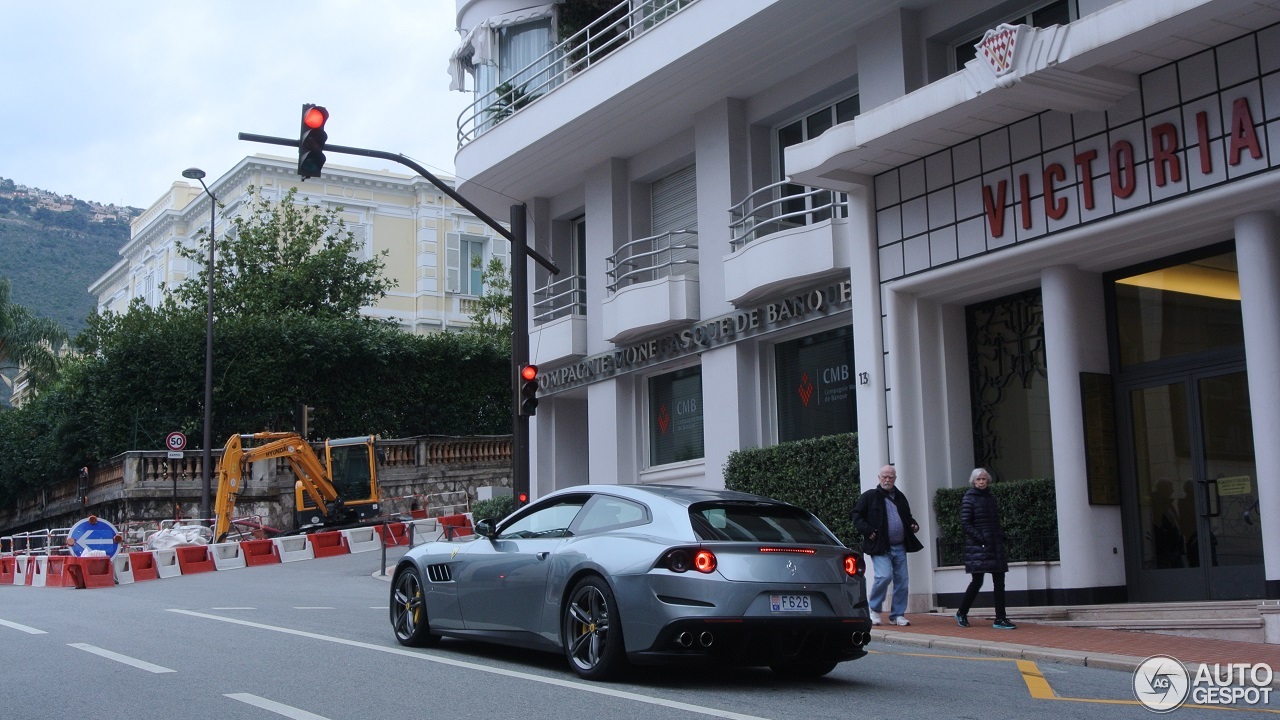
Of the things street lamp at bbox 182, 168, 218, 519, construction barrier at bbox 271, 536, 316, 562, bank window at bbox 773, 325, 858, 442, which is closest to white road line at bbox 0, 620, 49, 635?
bank window at bbox 773, 325, 858, 442

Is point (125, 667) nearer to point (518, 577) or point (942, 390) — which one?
point (518, 577)

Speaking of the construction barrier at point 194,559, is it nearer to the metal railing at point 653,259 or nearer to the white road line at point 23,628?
the metal railing at point 653,259

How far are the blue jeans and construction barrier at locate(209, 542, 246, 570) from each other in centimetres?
1814

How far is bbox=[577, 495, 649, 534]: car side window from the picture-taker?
8938mm

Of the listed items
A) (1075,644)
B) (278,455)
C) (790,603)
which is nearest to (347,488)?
(278,455)

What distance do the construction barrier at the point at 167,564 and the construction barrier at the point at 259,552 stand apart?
1.78 metres

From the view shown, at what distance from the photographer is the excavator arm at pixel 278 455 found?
1257 inches

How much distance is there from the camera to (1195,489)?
13.5 m

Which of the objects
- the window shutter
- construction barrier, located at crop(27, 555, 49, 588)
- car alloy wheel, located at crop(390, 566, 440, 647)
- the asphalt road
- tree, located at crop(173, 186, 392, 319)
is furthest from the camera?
the window shutter

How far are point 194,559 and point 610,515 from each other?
20330 millimetres

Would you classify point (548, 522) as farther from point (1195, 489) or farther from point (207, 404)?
point (207, 404)

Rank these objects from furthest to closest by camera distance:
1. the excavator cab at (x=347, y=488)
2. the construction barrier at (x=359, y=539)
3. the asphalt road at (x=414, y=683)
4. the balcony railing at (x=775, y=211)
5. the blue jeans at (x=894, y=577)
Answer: the excavator cab at (x=347, y=488) < the construction barrier at (x=359, y=539) < the balcony railing at (x=775, y=211) < the blue jeans at (x=894, y=577) < the asphalt road at (x=414, y=683)

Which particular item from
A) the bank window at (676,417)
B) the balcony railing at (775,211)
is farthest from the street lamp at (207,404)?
the balcony railing at (775,211)

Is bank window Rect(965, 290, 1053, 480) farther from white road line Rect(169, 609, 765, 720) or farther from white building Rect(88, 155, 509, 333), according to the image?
white building Rect(88, 155, 509, 333)
